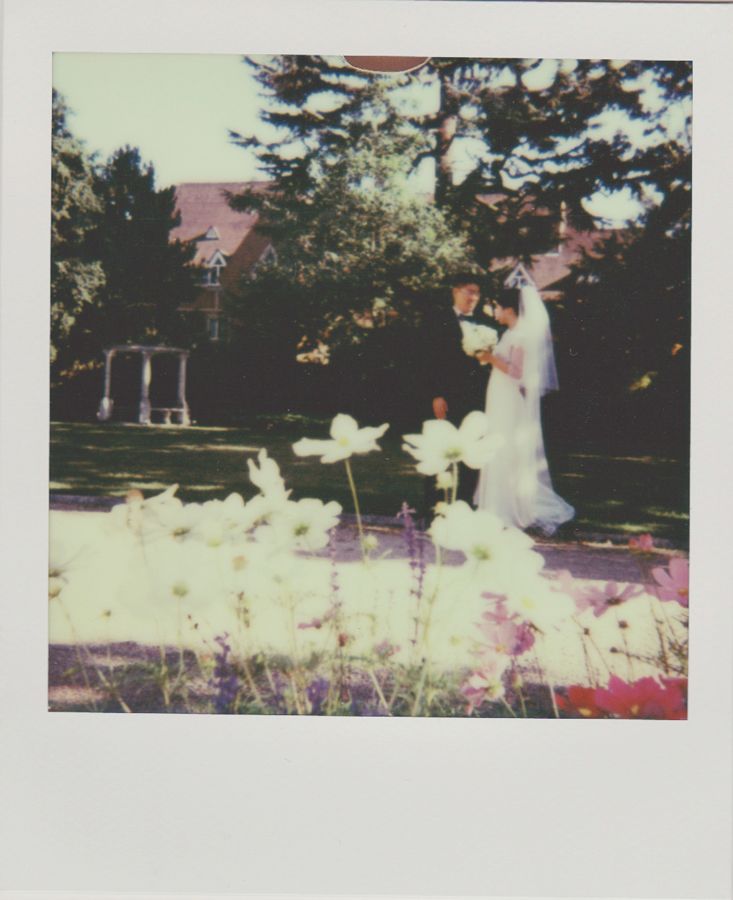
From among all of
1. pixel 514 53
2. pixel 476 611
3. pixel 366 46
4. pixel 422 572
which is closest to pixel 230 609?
pixel 422 572

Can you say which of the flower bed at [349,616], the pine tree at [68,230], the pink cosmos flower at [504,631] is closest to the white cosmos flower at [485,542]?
the flower bed at [349,616]

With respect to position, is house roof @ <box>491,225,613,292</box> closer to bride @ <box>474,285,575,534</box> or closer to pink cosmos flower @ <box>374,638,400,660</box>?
bride @ <box>474,285,575,534</box>

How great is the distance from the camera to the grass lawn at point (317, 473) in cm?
304

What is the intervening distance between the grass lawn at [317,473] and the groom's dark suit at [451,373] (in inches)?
7.8

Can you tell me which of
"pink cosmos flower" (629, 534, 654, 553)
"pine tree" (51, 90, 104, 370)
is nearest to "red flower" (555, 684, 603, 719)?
"pink cosmos flower" (629, 534, 654, 553)

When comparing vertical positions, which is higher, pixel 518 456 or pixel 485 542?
pixel 518 456

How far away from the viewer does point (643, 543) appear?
10.0ft

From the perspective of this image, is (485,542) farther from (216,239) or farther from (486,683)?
(216,239)

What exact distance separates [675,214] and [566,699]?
74.3 inches

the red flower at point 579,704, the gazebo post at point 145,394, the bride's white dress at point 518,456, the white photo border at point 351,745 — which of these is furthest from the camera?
the gazebo post at point 145,394

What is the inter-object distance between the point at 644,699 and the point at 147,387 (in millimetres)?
2264

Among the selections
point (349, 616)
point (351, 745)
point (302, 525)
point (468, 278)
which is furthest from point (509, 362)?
point (351, 745)

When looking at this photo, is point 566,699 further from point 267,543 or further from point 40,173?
point 40,173

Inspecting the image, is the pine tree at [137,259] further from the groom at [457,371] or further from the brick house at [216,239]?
the groom at [457,371]
